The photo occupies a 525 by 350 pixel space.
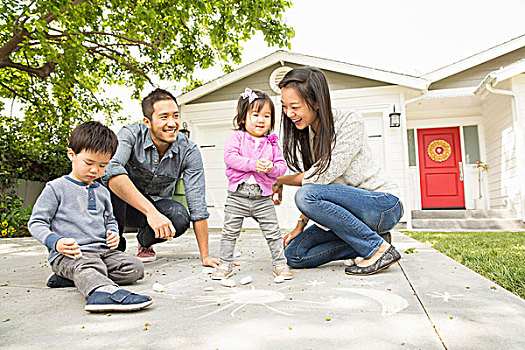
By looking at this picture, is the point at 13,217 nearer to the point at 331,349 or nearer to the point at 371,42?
the point at 331,349

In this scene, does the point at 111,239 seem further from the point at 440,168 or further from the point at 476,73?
the point at 440,168

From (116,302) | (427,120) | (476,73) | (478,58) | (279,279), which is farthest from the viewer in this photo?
(427,120)

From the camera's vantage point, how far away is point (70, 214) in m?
1.79

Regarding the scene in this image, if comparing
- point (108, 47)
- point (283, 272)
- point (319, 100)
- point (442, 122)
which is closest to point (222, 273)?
point (283, 272)

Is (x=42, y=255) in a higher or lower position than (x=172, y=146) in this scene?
lower

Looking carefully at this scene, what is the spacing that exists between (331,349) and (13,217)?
6.03m

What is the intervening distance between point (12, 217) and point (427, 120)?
778 cm

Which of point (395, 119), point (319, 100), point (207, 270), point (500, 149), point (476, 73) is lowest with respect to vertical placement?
point (207, 270)

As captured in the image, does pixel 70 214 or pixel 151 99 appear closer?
pixel 70 214

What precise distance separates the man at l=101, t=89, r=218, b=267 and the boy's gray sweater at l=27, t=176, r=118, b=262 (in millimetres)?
322

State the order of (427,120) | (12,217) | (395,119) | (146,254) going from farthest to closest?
(427,120) < (395,119) < (12,217) < (146,254)

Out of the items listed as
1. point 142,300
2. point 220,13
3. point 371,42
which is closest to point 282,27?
point 220,13

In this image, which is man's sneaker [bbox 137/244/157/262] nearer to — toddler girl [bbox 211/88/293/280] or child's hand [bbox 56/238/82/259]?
toddler girl [bbox 211/88/293/280]

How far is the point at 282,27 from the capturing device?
6.58m
